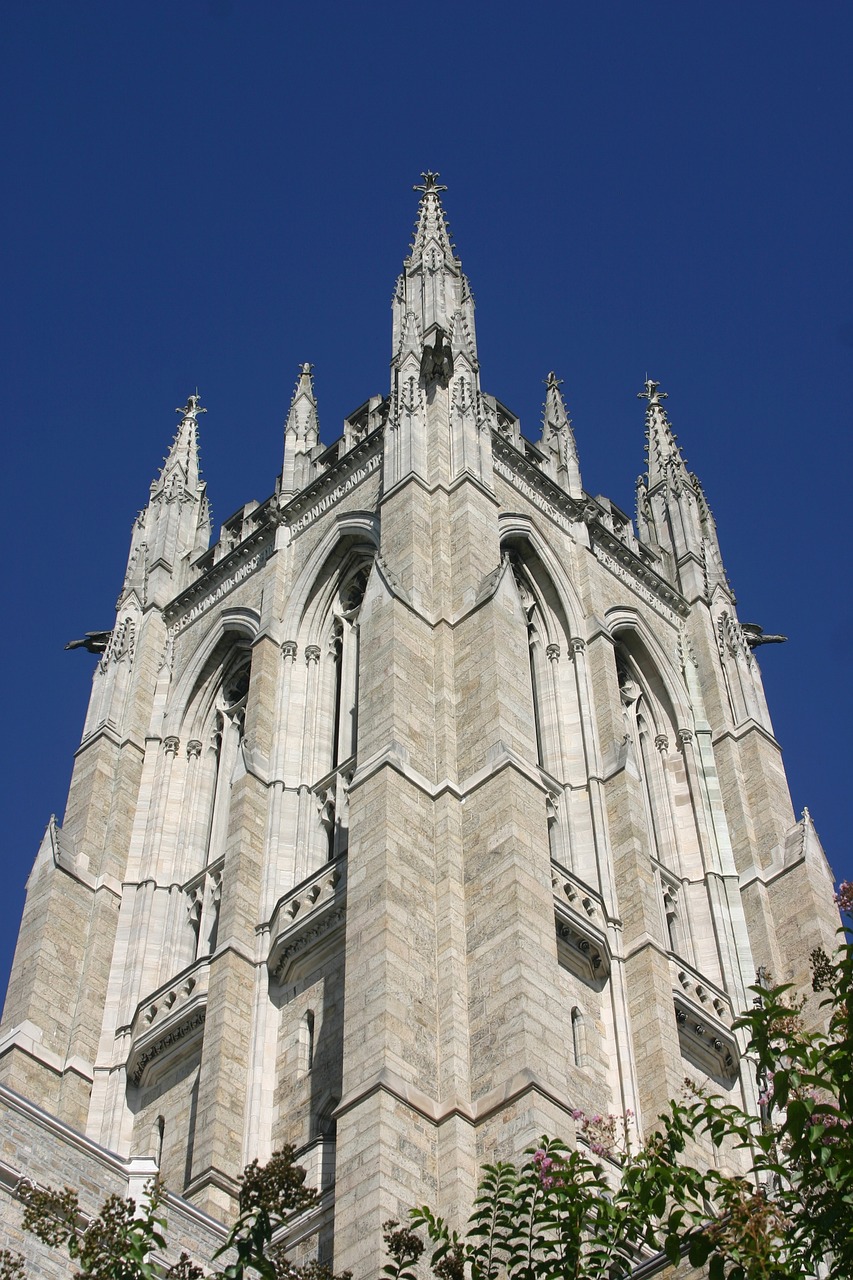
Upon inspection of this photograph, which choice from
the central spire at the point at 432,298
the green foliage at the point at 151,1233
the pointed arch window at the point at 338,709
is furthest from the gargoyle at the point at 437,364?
the green foliage at the point at 151,1233

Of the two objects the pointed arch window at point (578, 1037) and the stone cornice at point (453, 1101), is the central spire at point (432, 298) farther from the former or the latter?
the stone cornice at point (453, 1101)

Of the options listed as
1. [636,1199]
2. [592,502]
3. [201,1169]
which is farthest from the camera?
[592,502]

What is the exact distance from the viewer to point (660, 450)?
42625 millimetres

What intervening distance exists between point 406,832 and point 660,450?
20854 mm

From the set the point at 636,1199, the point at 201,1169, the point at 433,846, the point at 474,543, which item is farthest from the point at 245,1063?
the point at 636,1199

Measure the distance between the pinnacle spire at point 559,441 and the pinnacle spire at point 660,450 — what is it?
351cm

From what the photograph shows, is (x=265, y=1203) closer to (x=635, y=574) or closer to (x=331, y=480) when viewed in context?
(x=331, y=480)

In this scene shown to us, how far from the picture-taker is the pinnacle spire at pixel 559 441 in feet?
118

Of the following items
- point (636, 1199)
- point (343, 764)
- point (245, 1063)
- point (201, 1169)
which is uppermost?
point (343, 764)

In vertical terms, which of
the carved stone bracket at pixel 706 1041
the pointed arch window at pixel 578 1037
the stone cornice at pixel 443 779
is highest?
the stone cornice at pixel 443 779

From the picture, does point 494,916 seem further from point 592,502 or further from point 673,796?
point 592,502

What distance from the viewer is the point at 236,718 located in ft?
112

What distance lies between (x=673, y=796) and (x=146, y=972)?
9929 mm

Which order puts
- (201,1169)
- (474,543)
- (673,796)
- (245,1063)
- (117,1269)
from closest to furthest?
(117,1269) < (201,1169) < (245,1063) < (474,543) < (673,796)
